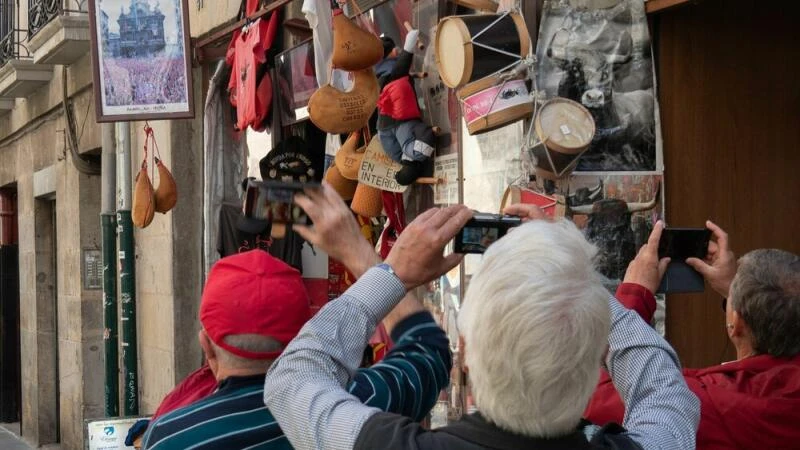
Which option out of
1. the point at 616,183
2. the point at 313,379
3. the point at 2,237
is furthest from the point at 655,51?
the point at 2,237

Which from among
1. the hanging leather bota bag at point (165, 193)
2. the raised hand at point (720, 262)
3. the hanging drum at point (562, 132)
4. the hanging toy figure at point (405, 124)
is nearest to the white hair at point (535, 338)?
the raised hand at point (720, 262)

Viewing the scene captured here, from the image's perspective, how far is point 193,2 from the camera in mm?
8398

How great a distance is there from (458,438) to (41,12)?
35.3ft

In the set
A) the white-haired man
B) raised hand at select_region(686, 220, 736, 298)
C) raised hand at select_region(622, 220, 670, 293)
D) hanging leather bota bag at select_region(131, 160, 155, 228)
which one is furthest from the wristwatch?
hanging leather bota bag at select_region(131, 160, 155, 228)

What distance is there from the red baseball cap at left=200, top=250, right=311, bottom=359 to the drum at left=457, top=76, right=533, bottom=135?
213 centimetres

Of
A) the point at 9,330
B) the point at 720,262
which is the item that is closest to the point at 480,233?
the point at 720,262

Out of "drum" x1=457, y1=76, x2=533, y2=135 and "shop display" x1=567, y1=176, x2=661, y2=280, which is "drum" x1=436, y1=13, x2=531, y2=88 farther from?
"shop display" x1=567, y1=176, x2=661, y2=280

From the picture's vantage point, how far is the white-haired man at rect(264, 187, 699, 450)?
1575 mm

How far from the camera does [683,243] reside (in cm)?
250

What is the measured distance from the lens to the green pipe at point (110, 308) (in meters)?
7.72

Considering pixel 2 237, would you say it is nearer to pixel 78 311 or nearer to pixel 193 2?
pixel 78 311

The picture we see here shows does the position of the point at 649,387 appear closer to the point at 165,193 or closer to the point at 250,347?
the point at 250,347

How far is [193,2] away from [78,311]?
404 cm

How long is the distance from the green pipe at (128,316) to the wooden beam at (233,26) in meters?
1.44
